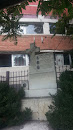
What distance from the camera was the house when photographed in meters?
4.89

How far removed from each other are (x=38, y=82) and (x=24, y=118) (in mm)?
1552

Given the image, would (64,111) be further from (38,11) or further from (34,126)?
(38,11)

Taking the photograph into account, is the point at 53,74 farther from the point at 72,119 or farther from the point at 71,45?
the point at 71,45

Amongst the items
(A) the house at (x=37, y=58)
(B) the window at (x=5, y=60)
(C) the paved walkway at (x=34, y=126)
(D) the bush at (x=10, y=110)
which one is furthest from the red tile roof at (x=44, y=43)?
(C) the paved walkway at (x=34, y=126)

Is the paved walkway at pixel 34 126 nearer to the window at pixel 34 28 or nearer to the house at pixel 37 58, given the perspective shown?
the house at pixel 37 58

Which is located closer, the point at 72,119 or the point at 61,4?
the point at 61,4

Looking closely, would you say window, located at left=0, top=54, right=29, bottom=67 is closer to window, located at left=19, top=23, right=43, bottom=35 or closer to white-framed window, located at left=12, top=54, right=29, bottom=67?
white-framed window, located at left=12, top=54, right=29, bottom=67

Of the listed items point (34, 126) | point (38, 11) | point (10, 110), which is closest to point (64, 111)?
point (34, 126)

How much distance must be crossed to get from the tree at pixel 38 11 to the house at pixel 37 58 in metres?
0.90

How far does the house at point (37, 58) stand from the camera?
16.0 feet

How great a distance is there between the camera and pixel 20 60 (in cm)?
826

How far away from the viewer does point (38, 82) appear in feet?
16.1

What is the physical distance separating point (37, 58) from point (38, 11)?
9.76ft

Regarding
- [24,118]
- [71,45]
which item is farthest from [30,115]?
[71,45]
